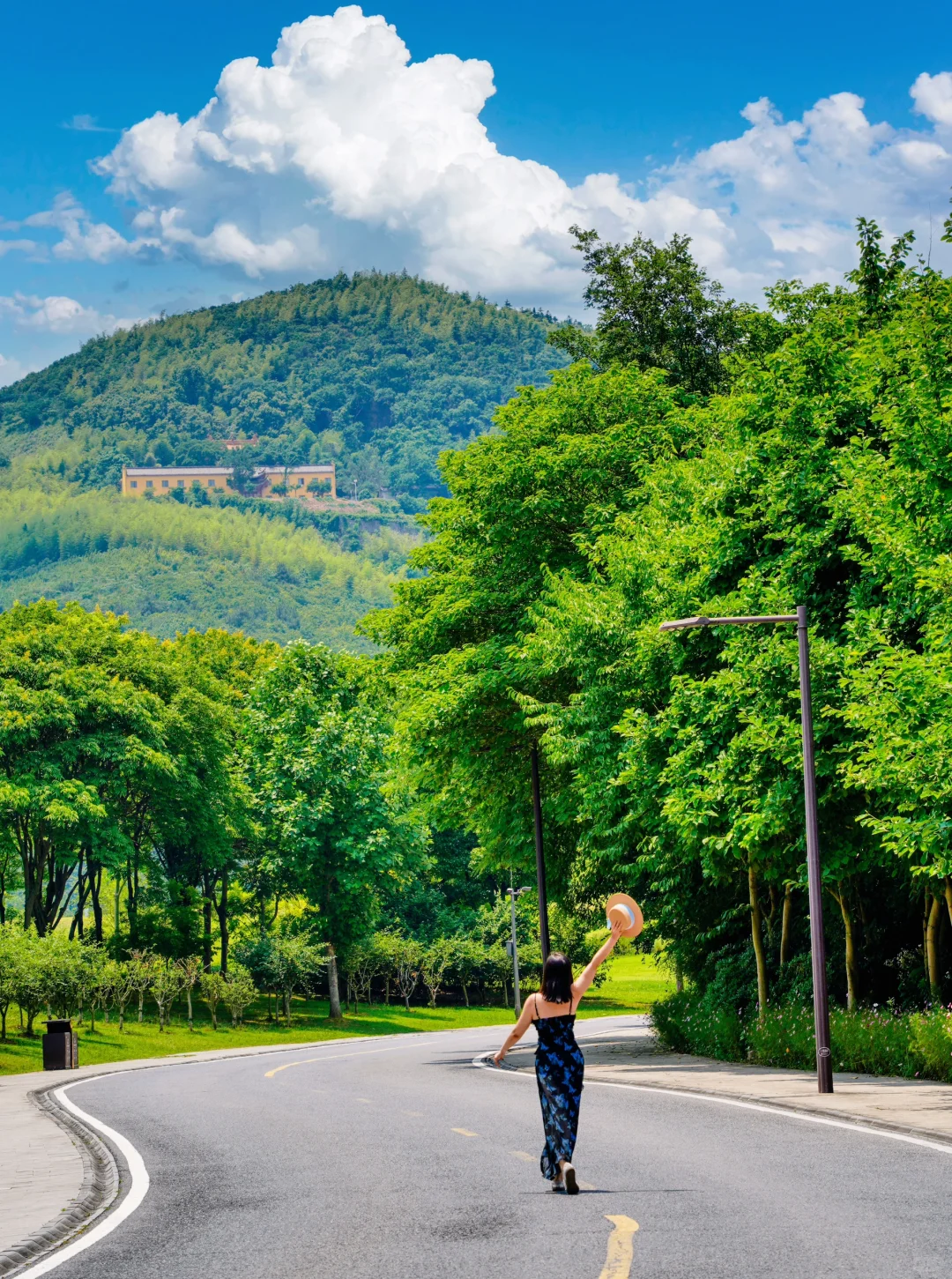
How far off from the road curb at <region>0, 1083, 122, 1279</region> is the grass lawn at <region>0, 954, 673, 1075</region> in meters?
23.0

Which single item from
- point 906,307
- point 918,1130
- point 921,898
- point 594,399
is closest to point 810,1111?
point 918,1130

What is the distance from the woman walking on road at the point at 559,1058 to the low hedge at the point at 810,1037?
10703 millimetres

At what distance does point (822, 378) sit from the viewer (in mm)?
26641

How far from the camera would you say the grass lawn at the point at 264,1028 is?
45.9 m

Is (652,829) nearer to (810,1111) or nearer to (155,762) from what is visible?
(810,1111)

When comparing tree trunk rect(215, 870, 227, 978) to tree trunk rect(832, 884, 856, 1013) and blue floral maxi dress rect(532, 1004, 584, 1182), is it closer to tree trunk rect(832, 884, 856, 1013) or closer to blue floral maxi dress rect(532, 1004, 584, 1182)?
tree trunk rect(832, 884, 856, 1013)

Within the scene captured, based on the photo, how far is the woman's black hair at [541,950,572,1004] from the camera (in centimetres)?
1111

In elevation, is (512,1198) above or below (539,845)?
below

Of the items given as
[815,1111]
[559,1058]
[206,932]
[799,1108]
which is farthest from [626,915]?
[206,932]

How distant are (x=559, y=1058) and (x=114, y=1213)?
3.57 m

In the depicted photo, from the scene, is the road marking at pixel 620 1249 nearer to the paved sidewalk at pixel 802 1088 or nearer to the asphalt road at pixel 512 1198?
the asphalt road at pixel 512 1198

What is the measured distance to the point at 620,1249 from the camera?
881cm

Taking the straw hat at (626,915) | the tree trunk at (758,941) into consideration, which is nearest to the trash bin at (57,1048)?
the tree trunk at (758,941)

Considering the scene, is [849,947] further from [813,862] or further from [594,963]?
[594,963]
